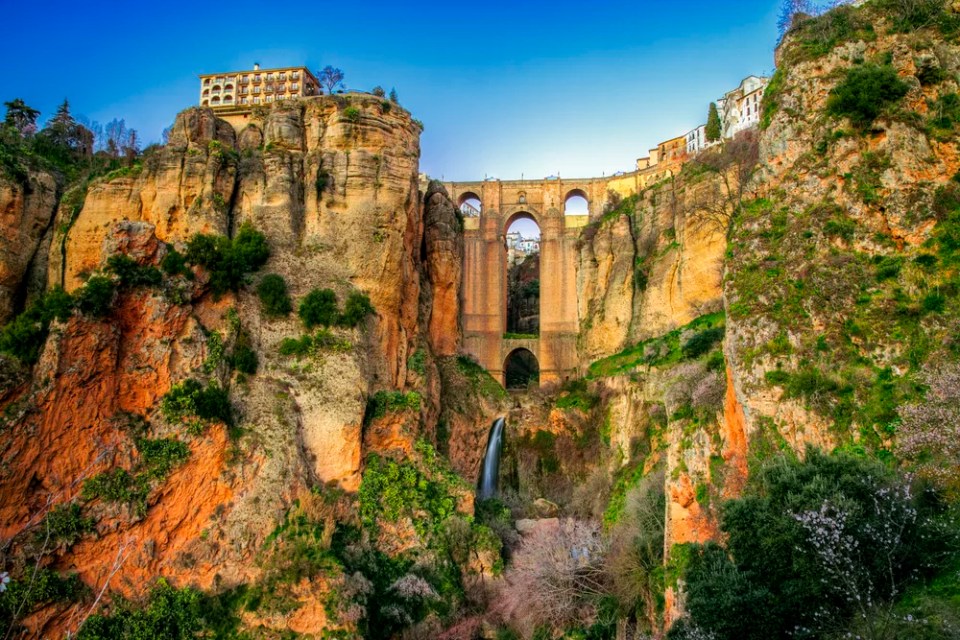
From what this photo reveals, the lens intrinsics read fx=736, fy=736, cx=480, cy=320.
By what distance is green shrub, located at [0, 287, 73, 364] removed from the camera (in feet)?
64.6

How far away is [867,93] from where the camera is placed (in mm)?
15023

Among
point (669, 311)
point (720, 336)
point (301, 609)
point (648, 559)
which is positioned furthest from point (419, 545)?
point (669, 311)

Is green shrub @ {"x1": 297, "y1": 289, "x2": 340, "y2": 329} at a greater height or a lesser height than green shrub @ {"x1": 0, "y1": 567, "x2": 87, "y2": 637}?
greater

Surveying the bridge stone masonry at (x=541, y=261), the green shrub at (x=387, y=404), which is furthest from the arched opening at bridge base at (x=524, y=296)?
the green shrub at (x=387, y=404)

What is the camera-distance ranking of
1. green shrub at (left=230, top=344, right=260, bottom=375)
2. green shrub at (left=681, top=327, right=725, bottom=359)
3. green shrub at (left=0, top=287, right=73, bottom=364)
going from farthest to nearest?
green shrub at (left=681, top=327, right=725, bottom=359), green shrub at (left=230, top=344, right=260, bottom=375), green shrub at (left=0, top=287, right=73, bottom=364)

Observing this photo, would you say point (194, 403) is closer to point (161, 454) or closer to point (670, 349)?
point (161, 454)

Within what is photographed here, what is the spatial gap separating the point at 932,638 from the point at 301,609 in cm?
1507

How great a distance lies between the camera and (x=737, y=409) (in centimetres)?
1508

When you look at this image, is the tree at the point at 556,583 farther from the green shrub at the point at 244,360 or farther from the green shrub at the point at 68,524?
the green shrub at the point at 68,524

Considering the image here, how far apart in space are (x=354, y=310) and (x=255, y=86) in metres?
24.5

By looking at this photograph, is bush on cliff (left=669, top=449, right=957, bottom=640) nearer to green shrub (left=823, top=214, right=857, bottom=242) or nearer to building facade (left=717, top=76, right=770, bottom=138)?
green shrub (left=823, top=214, right=857, bottom=242)

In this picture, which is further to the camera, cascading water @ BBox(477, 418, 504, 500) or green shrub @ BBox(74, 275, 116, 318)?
cascading water @ BBox(477, 418, 504, 500)

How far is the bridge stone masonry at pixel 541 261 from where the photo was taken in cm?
4169

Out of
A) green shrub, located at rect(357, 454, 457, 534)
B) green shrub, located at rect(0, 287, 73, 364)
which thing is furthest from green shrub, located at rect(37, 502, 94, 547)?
green shrub, located at rect(357, 454, 457, 534)
